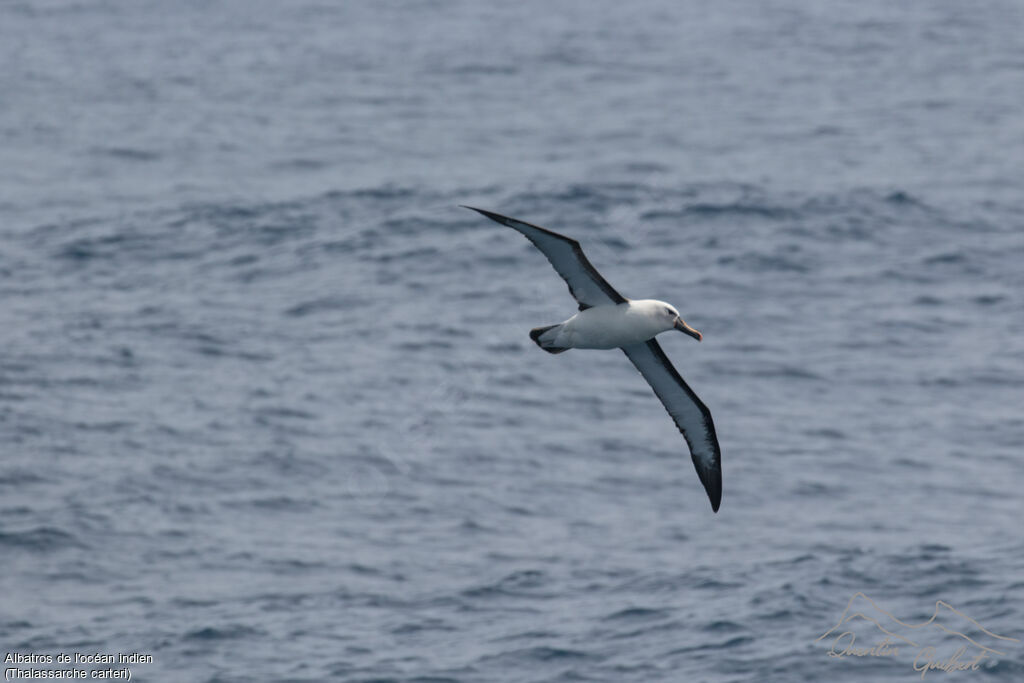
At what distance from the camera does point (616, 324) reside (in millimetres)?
17562

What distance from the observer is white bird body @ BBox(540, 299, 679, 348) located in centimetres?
1752

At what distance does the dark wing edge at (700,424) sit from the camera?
1920 cm

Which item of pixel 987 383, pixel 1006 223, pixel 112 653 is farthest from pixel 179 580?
pixel 1006 223

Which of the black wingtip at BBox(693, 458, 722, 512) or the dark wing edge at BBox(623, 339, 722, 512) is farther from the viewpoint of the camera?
the black wingtip at BBox(693, 458, 722, 512)

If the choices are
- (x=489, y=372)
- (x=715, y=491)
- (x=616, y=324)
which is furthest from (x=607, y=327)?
(x=489, y=372)

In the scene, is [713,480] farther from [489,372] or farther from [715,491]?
[489,372]

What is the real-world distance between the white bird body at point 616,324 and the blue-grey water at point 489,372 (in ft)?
38.9

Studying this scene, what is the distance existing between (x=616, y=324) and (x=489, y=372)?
24334 mm

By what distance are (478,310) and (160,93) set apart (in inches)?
1151

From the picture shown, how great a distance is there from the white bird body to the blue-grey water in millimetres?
11857

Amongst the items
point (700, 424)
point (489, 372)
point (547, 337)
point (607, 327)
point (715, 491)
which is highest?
point (607, 327)

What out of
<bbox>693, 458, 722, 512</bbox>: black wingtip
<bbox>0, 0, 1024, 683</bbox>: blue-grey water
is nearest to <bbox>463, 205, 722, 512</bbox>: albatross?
<bbox>693, 458, 722, 512</bbox>: black wingtip

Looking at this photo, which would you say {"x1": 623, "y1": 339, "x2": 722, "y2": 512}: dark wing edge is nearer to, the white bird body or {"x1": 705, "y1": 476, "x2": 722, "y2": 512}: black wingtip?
{"x1": 705, "y1": 476, "x2": 722, "y2": 512}: black wingtip

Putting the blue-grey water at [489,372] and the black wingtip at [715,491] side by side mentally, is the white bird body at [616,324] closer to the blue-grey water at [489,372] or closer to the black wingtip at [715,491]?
the black wingtip at [715,491]
